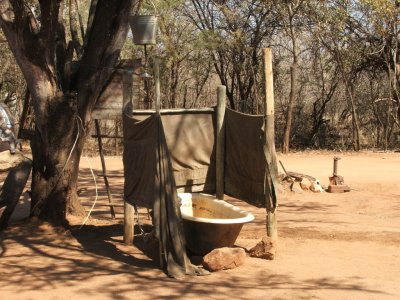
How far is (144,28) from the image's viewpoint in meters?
7.48

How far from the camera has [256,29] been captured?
813 inches

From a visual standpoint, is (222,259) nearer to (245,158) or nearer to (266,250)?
(266,250)

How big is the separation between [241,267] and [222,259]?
326mm

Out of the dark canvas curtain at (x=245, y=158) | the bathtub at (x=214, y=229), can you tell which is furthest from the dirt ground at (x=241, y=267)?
the dark canvas curtain at (x=245, y=158)

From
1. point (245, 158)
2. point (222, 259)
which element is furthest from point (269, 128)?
point (222, 259)

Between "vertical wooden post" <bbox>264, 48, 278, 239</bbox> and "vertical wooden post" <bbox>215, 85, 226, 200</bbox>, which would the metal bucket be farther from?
"vertical wooden post" <bbox>264, 48, 278, 239</bbox>

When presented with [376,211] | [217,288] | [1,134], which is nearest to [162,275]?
[217,288]

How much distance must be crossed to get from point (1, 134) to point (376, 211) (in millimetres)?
6719

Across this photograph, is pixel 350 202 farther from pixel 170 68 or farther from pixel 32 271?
pixel 170 68

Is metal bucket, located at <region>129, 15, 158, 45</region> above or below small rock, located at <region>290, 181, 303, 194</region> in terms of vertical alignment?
above

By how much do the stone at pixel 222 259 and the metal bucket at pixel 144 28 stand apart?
301 centimetres

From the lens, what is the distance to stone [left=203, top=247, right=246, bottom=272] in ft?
20.0

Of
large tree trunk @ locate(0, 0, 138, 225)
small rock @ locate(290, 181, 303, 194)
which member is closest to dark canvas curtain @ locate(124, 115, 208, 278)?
large tree trunk @ locate(0, 0, 138, 225)

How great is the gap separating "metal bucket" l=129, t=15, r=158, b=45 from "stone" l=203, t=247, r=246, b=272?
3.01 meters
